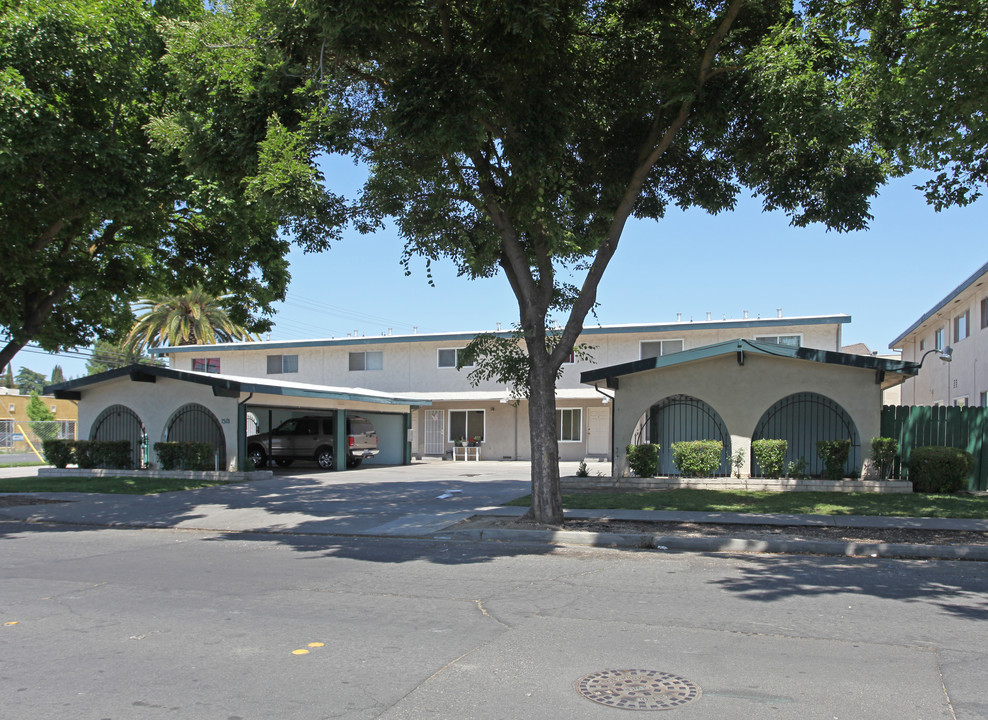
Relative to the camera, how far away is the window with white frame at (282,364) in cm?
3625

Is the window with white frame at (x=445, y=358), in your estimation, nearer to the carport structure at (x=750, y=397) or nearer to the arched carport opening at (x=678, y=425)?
the arched carport opening at (x=678, y=425)

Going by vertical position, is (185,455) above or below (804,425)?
below

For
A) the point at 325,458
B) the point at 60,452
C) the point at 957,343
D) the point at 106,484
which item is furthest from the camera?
the point at 325,458

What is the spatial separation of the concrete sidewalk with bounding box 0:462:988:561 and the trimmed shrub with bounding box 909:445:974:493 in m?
4.65

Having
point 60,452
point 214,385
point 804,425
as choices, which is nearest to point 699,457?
point 804,425

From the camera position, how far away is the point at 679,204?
14.9 meters

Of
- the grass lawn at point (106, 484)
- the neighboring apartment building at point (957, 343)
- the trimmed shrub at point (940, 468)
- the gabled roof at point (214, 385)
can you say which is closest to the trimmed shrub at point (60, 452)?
the grass lawn at point (106, 484)

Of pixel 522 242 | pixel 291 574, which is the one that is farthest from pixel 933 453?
pixel 291 574

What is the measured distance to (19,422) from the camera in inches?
1805

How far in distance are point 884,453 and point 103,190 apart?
1643cm

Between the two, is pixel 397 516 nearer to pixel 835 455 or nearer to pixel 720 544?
pixel 720 544

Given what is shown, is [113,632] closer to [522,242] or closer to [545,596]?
[545,596]

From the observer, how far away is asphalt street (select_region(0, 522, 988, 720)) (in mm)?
4809

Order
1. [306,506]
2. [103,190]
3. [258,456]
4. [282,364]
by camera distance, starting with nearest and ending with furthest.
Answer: [103,190], [306,506], [258,456], [282,364]
